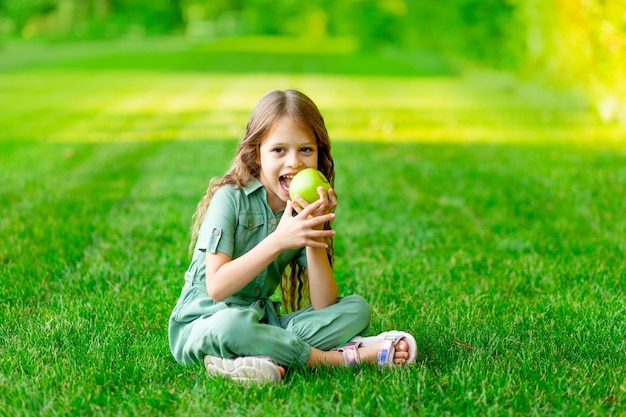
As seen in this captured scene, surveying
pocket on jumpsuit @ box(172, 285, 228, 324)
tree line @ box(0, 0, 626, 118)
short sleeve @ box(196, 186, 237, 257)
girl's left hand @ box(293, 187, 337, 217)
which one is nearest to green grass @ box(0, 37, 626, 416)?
pocket on jumpsuit @ box(172, 285, 228, 324)

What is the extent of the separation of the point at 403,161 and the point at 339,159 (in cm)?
60

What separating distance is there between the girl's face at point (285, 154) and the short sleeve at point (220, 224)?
174 millimetres

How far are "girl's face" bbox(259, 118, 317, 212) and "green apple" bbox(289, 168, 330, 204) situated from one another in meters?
0.13

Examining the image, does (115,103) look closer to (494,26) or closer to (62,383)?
(494,26)

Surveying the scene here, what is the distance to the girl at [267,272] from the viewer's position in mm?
2949

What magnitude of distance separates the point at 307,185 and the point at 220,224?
1.30 feet

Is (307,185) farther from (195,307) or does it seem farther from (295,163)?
(195,307)

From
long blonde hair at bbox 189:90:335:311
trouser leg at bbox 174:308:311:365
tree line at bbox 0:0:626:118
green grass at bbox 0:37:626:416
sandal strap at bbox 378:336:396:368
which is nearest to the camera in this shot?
green grass at bbox 0:37:626:416

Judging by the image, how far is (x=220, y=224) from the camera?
125 inches

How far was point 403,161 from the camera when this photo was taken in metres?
8.01

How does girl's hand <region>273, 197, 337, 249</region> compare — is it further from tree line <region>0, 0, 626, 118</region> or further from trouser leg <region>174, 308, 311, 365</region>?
tree line <region>0, 0, 626, 118</region>

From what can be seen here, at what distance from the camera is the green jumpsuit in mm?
2986

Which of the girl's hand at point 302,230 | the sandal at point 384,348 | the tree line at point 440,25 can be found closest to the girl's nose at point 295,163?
the girl's hand at point 302,230

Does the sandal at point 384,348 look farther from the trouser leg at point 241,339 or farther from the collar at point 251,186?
the collar at point 251,186
